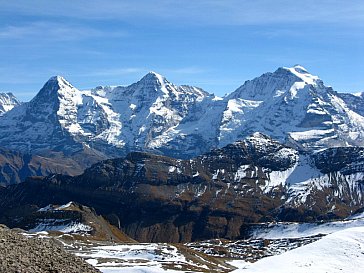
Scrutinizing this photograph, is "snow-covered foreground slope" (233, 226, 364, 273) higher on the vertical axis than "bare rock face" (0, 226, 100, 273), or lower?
lower

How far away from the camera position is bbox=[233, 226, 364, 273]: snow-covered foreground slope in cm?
7375

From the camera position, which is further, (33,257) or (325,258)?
(325,258)

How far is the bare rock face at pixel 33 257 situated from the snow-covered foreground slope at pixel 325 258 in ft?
119

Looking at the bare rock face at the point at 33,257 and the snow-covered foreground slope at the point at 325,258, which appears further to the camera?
the snow-covered foreground slope at the point at 325,258

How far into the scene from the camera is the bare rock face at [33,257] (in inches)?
1532

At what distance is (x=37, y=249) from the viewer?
4228 cm

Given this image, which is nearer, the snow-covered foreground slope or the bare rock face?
the bare rock face

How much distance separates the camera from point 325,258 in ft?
256

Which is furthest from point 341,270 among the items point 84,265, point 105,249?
point 105,249

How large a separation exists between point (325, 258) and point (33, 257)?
48.4 metres

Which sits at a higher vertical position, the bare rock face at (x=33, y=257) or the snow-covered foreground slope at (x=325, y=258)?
the bare rock face at (x=33, y=257)

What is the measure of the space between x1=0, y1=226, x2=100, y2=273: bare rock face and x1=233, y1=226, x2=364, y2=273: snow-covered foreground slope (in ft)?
119

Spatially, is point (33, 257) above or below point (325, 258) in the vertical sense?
above

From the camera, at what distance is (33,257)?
4075cm
